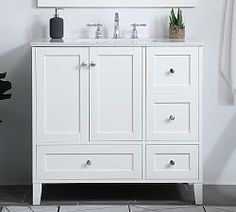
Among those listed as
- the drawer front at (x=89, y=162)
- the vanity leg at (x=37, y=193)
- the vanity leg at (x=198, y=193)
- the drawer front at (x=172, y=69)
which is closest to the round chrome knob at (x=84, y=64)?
the drawer front at (x=172, y=69)

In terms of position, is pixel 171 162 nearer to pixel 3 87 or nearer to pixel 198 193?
pixel 198 193

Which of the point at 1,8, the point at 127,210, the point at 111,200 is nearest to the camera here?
the point at 127,210

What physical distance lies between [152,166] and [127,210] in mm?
258

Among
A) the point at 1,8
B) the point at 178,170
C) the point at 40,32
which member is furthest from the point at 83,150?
the point at 1,8

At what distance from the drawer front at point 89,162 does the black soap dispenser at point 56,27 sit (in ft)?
2.12

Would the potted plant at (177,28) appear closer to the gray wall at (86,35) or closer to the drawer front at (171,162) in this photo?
the gray wall at (86,35)

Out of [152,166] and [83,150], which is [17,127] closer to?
[83,150]

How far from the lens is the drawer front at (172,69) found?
2.78m

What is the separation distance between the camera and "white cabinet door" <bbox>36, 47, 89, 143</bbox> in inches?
109

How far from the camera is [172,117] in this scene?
9.20 feet

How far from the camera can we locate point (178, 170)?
284 centimetres

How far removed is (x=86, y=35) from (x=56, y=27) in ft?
0.69

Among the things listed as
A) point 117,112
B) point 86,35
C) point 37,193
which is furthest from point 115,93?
point 37,193

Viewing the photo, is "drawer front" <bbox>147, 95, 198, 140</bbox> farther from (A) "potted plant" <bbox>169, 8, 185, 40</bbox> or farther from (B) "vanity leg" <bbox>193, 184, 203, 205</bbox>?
(A) "potted plant" <bbox>169, 8, 185, 40</bbox>
